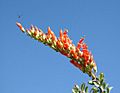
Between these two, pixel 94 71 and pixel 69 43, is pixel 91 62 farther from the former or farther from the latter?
pixel 69 43

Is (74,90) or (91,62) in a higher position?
(91,62)

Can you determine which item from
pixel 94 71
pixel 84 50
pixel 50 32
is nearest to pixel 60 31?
pixel 50 32

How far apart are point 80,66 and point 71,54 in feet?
1.21

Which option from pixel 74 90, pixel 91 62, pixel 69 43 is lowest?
pixel 74 90

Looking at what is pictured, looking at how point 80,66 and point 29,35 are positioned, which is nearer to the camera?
point 80,66

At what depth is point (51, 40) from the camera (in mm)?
6074

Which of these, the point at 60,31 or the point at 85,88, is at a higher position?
the point at 60,31

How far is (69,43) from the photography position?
5855 mm

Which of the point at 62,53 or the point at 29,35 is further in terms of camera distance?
the point at 29,35

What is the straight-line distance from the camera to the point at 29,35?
6332 mm

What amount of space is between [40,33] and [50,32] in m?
0.28

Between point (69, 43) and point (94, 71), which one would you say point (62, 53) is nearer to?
point (69, 43)

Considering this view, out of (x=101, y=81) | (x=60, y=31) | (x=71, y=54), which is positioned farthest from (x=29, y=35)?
(x=101, y=81)

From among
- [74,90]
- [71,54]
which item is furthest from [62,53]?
[74,90]
